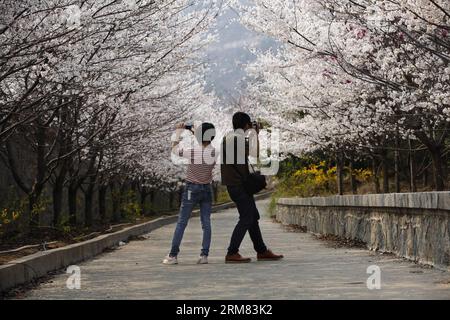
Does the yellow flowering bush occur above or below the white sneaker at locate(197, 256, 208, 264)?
above

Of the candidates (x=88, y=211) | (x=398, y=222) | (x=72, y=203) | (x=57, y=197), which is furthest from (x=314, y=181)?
(x=398, y=222)

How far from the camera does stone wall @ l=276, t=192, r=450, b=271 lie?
9641 mm

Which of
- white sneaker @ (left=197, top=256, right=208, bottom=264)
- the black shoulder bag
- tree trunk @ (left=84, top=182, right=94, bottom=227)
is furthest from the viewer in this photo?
tree trunk @ (left=84, top=182, right=94, bottom=227)

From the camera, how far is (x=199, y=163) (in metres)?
11.6

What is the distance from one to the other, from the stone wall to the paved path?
239mm

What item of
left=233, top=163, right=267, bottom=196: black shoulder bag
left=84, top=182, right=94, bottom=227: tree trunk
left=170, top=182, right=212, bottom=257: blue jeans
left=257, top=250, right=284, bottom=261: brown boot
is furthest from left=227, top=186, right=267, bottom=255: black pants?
left=84, top=182, right=94, bottom=227: tree trunk

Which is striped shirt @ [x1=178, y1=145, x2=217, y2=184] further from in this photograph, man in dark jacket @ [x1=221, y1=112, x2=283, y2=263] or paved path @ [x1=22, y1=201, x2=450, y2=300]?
paved path @ [x1=22, y1=201, x2=450, y2=300]

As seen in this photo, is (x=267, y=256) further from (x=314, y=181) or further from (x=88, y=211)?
(x=314, y=181)

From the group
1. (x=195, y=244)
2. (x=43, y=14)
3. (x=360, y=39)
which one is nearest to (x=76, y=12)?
(x=43, y=14)

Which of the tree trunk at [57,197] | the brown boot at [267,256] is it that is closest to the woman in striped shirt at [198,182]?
the brown boot at [267,256]

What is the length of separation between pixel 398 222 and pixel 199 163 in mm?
2890
